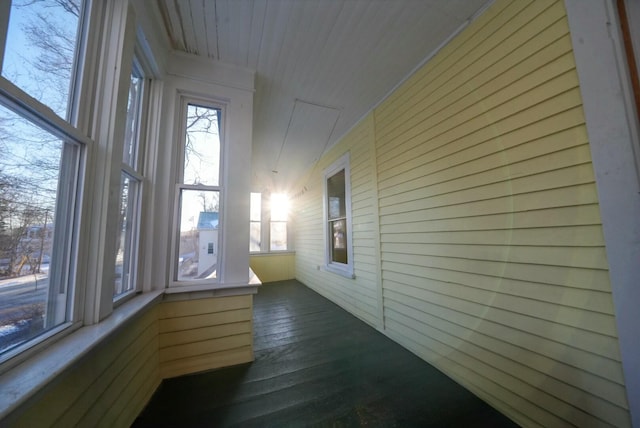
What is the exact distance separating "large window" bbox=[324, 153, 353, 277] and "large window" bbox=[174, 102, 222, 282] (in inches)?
74.5

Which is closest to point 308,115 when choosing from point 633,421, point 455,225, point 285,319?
point 455,225

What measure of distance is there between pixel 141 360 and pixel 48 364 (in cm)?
95

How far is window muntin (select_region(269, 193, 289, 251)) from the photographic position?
5.93m

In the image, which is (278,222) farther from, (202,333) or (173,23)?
(173,23)

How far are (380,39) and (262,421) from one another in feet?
9.76

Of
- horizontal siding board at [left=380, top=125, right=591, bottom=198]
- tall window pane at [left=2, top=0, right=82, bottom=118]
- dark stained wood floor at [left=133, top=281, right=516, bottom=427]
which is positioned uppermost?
tall window pane at [left=2, top=0, right=82, bottom=118]

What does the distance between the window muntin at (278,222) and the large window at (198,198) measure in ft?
12.6

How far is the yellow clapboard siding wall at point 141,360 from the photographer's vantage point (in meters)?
0.83

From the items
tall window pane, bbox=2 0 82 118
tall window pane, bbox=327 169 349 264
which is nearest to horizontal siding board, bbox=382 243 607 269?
tall window pane, bbox=327 169 349 264

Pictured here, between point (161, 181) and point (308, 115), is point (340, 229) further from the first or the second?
point (161, 181)

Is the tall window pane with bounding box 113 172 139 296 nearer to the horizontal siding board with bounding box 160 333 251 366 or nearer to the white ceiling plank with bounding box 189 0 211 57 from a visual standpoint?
the horizontal siding board with bounding box 160 333 251 366

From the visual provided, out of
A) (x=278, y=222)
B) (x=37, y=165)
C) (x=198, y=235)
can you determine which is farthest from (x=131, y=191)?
(x=278, y=222)

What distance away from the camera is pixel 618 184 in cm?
102

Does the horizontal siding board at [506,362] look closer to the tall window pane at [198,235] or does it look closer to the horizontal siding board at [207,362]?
the horizontal siding board at [207,362]
